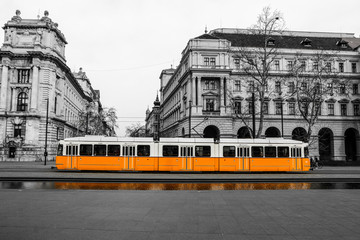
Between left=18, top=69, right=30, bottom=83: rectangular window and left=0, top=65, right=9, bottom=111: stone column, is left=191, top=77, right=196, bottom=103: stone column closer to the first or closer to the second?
left=18, top=69, right=30, bottom=83: rectangular window

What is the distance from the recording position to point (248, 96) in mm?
49500

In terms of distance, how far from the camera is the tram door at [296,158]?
23438 mm

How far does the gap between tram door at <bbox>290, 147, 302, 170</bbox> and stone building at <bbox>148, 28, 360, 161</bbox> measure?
21340 mm

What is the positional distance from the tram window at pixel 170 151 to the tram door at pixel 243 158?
16.7ft

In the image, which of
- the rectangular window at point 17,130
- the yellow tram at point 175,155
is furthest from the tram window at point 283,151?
the rectangular window at point 17,130

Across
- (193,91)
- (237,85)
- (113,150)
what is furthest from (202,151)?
(237,85)

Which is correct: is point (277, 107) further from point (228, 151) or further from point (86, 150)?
point (86, 150)

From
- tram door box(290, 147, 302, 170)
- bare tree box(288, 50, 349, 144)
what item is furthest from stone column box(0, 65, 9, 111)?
tram door box(290, 147, 302, 170)

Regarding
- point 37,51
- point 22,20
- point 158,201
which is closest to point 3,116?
point 37,51

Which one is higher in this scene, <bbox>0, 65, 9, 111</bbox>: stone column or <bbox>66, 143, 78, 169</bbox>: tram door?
<bbox>0, 65, 9, 111</bbox>: stone column

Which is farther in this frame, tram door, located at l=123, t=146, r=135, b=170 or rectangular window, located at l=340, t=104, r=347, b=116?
rectangular window, located at l=340, t=104, r=347, b=116

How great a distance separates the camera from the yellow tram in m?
22.8

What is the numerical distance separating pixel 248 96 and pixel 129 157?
31932mm

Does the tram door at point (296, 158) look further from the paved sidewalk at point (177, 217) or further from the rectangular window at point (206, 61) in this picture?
the rectangular window at point (206, 61)
